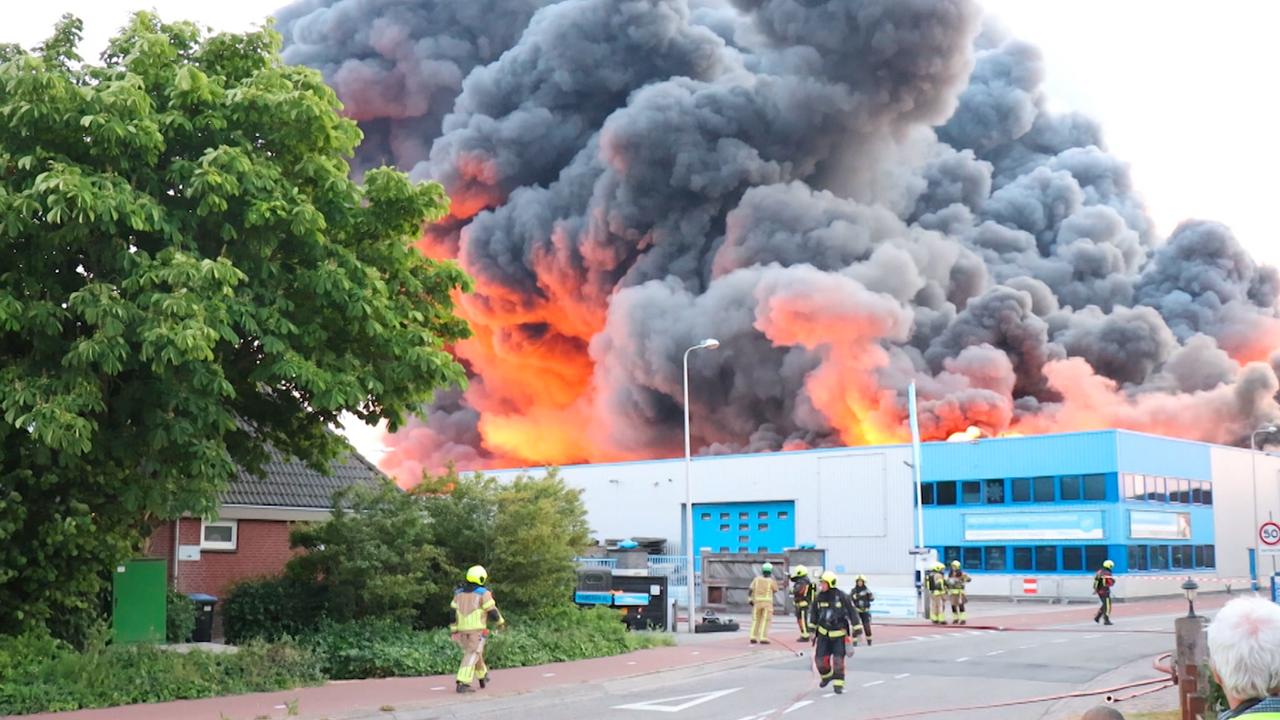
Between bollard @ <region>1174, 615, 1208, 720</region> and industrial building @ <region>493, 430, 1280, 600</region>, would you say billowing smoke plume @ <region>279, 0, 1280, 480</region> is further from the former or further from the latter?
bollard @ <region>1174, 615, 1208, 720</region>

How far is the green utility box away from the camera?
18.6m

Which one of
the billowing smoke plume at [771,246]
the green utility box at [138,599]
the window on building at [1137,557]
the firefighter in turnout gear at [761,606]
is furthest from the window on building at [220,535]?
the billowing smoke plume at [771,246]

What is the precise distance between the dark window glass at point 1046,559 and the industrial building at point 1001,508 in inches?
2.0

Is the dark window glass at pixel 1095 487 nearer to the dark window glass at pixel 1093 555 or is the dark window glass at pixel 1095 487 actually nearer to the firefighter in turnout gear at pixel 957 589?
the dark window glass at pixel 1093 555

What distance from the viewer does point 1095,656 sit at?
817 inches

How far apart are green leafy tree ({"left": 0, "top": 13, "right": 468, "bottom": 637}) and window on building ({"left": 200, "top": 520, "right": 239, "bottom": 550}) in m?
4.73

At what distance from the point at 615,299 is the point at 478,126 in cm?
1608

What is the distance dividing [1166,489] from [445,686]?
36576 mm

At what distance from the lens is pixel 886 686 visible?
16469mm

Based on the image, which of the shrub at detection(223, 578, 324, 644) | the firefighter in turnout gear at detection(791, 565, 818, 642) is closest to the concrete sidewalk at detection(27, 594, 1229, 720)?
the firefighter in turnout gear at detection(791, 565, 818, 642)

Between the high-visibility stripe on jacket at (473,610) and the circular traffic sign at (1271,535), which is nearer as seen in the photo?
the high-visibility stripe on jacket at (473,610)

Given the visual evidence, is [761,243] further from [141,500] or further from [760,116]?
[141,500]

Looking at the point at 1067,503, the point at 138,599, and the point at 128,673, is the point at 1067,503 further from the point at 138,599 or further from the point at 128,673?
the point at 128,673

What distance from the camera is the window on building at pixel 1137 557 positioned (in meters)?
42.5
